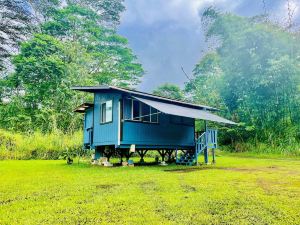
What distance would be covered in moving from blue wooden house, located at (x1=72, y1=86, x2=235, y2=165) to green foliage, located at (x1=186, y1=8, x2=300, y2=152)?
6.86m

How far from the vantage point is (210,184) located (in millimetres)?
6656

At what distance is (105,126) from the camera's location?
499 inches

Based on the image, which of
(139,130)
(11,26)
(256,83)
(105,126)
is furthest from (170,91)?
(139,130)

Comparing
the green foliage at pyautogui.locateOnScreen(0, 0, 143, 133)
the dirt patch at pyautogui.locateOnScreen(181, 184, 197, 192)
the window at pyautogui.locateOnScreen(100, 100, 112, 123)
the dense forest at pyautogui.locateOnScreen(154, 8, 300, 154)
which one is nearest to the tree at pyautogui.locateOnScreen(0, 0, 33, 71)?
the green foliage at pyautogui.locateOnScreen(0, 0, 143, 133)

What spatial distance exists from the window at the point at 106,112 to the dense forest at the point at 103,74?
520 centimetres

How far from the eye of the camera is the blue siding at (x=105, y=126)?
1194 cm

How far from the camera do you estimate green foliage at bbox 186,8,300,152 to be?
62.5 feet

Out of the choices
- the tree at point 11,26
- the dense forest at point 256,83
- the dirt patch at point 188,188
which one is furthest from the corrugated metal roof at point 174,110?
the tree at point 11,26

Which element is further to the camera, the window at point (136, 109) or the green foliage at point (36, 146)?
the green foliage at point (36, 146)

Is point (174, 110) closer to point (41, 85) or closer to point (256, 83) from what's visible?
point (256, 83)

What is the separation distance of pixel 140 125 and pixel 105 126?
5.29 feet

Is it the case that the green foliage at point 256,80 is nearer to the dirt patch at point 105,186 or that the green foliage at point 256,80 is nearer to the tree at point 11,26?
the dirt patch at point 105,186

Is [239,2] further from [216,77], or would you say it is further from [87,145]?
[87,145]

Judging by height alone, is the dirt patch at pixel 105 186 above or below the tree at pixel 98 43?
below
